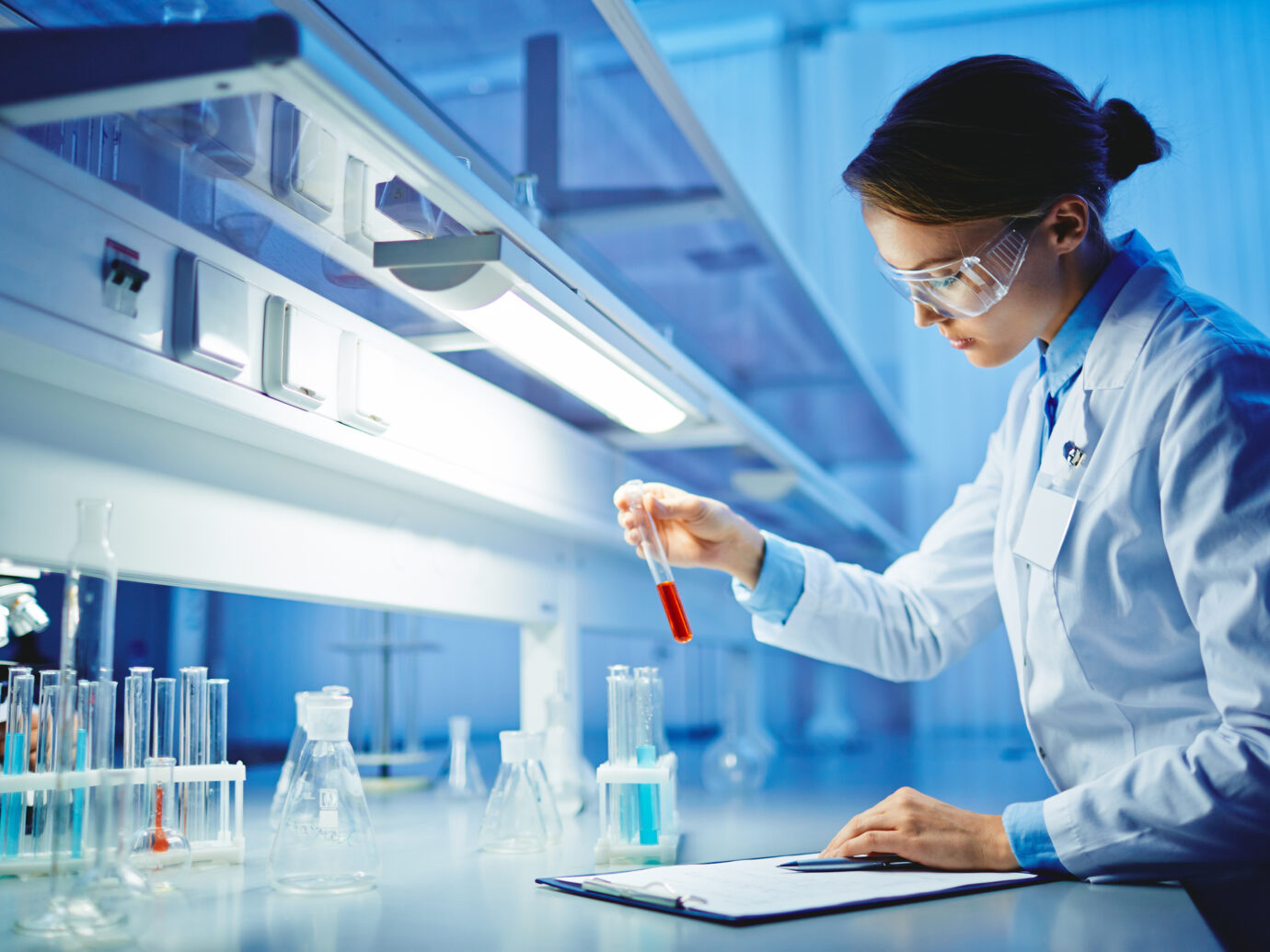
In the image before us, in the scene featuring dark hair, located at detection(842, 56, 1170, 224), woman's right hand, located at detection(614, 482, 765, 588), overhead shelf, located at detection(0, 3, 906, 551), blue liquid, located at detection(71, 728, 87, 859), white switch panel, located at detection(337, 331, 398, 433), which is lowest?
blue liquid, located at detection(71, 728, 87, 859)

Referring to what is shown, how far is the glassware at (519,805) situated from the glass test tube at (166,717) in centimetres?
39

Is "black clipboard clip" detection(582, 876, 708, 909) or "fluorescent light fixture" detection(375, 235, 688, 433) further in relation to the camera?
"fluorescent light fixture" detection(375, 235, 688, 433)

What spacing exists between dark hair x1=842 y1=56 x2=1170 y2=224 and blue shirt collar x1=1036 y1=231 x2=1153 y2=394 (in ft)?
0.32

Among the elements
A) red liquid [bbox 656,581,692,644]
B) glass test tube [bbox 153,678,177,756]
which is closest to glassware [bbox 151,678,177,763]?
glass test tube [bbox 153,678,177,756]

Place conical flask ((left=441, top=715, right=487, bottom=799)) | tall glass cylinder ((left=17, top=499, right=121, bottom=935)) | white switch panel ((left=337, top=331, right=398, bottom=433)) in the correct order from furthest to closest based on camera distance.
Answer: conical flask ((left=441, top=715, right=487, bottom=799)), white switch panel ((left=337, top=331, right=398, bottom=433)), tall glass cylinder ((left=17, top=499, right=121, bottom=935))

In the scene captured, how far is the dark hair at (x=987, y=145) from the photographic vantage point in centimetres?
114

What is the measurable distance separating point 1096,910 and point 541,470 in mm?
1109

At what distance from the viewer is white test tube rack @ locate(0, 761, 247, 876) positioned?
0.79m

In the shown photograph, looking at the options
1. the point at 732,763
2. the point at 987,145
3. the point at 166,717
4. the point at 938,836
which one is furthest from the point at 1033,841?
the point at 732,763

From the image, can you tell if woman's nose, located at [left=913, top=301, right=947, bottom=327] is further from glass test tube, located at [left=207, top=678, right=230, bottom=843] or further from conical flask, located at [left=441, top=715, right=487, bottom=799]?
conical flask, located at [left=441, top=715, right=487, bottom=799]

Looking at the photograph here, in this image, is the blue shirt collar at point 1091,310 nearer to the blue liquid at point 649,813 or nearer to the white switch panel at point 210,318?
the blue liquid at point 649,813

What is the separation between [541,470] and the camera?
69.7 inches

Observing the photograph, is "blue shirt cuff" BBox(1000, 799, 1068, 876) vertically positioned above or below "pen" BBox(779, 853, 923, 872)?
above

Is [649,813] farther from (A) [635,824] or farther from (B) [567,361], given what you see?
(B) [567,361]
